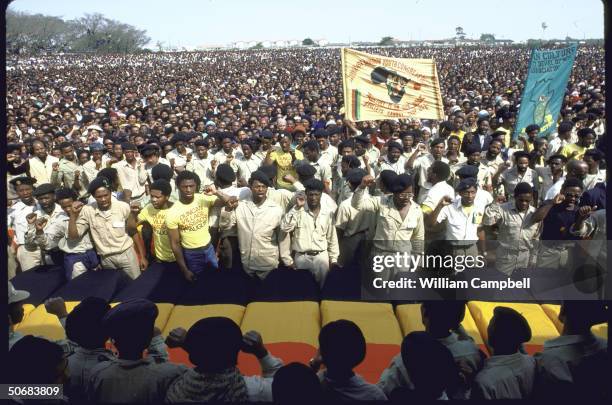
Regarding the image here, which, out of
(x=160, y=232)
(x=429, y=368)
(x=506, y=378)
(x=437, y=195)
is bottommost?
(x=506, y=378)

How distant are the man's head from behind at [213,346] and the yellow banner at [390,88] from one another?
5.36m

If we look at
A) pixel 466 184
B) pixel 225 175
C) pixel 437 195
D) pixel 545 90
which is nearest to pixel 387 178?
pixel 437 195

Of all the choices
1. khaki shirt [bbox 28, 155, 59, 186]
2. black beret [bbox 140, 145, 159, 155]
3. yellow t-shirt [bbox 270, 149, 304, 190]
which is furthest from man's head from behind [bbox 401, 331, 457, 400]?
khaki shirt [bbox 28, 155, 59, 186]

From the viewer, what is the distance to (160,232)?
477 centimetres

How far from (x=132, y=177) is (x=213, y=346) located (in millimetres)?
4993

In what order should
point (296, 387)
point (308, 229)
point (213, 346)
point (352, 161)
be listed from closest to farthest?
point (296, 387)
point (213, 346)
point (308, 229)
point (352, 161)

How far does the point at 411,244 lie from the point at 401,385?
225cm

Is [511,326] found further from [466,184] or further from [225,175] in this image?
[225,175]

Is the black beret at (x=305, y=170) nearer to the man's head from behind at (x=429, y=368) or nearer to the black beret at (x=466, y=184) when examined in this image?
the black beret at (x=466, y=184)

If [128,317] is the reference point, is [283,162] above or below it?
above

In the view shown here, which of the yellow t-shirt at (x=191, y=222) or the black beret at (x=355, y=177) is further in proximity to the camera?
the black beret at (x=355, y=177)

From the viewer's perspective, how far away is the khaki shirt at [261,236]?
4.57m

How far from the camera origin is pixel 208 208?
4859 millimetres

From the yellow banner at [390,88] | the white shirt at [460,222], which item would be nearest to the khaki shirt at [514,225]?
the white shirt at [460,222]
